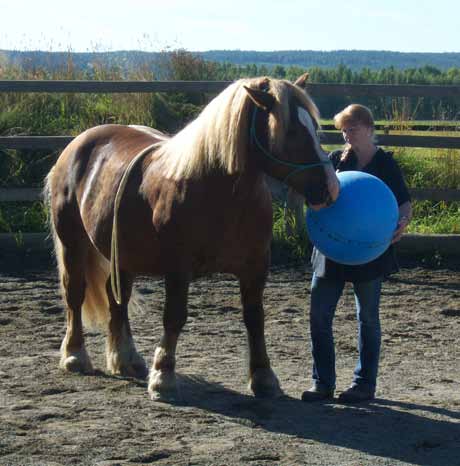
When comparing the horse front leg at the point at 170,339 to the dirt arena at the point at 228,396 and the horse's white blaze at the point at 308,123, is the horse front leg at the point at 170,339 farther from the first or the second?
the horse's white blaze at the point at 308,123

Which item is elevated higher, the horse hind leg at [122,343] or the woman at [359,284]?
the woman at [359,284]

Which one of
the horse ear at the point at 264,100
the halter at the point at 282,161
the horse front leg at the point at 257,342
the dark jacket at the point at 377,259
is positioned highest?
the horse ear at the point at 264,100

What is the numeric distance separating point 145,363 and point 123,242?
869 mm

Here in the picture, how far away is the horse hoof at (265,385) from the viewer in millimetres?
5492

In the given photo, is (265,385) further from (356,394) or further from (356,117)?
(356,117)

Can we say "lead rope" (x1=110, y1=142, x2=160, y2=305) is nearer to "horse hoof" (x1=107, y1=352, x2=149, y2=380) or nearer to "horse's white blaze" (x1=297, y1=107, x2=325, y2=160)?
"horse hoof" (x1=107, y1=352, x2=149, y2=380)

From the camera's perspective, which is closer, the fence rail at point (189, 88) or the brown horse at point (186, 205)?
the brown horse at point (186, 205)

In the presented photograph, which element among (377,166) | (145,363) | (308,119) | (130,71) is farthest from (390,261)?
(130,71)

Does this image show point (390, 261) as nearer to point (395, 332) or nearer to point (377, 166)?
point (377, 166)

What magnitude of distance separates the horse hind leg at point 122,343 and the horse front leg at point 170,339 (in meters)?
0.61

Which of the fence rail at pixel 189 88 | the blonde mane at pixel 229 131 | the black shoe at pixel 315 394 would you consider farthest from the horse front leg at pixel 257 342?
the fence rail at pixel 189 88

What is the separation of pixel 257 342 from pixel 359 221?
106 cm

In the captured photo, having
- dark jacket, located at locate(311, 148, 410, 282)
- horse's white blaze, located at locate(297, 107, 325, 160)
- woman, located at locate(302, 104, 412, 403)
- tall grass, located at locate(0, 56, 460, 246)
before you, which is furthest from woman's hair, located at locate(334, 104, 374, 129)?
tall grass, located at locate(0, 56, 460, 246)

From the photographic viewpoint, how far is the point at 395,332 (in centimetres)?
716
